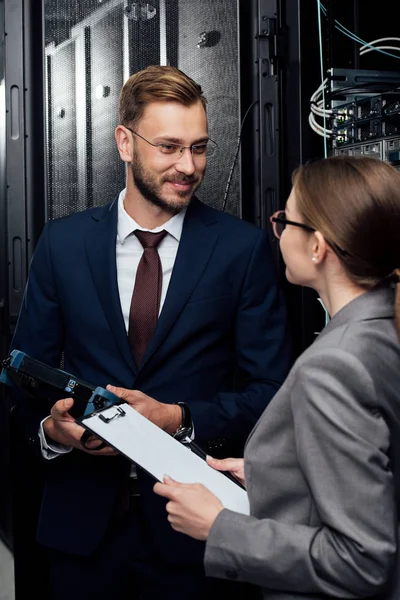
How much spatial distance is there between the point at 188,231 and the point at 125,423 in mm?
657

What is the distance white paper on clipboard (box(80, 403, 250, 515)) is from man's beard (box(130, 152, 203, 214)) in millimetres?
643

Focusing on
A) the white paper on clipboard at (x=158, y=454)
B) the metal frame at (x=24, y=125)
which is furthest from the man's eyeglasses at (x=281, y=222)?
the metal frame at (x=24, y=125)

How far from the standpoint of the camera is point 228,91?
216 cm

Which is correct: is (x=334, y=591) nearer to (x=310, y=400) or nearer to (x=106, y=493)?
(x=310, y=400)

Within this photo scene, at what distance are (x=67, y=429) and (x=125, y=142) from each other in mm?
755

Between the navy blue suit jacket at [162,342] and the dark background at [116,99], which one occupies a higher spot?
the dark background at [116,99]

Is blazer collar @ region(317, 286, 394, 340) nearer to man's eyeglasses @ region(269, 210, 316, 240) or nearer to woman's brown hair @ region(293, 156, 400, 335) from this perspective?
woman's brown hair @ region(293, 156, 400, 335)

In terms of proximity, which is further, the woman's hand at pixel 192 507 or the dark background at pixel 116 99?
the dark background at pixel 116 99

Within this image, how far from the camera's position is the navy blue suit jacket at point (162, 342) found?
1.61 metres

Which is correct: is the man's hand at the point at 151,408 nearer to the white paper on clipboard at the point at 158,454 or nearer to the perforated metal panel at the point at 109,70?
the white paper on clipboard at the point at 158,454

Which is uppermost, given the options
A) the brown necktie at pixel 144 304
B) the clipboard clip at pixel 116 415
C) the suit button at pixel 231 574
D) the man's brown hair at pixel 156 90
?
the man's brown hair at pixel 156 90

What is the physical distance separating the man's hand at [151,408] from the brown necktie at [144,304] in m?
0.19

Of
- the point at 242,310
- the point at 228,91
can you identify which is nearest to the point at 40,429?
the point at 242,310

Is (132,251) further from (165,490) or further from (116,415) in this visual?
(165,490)
